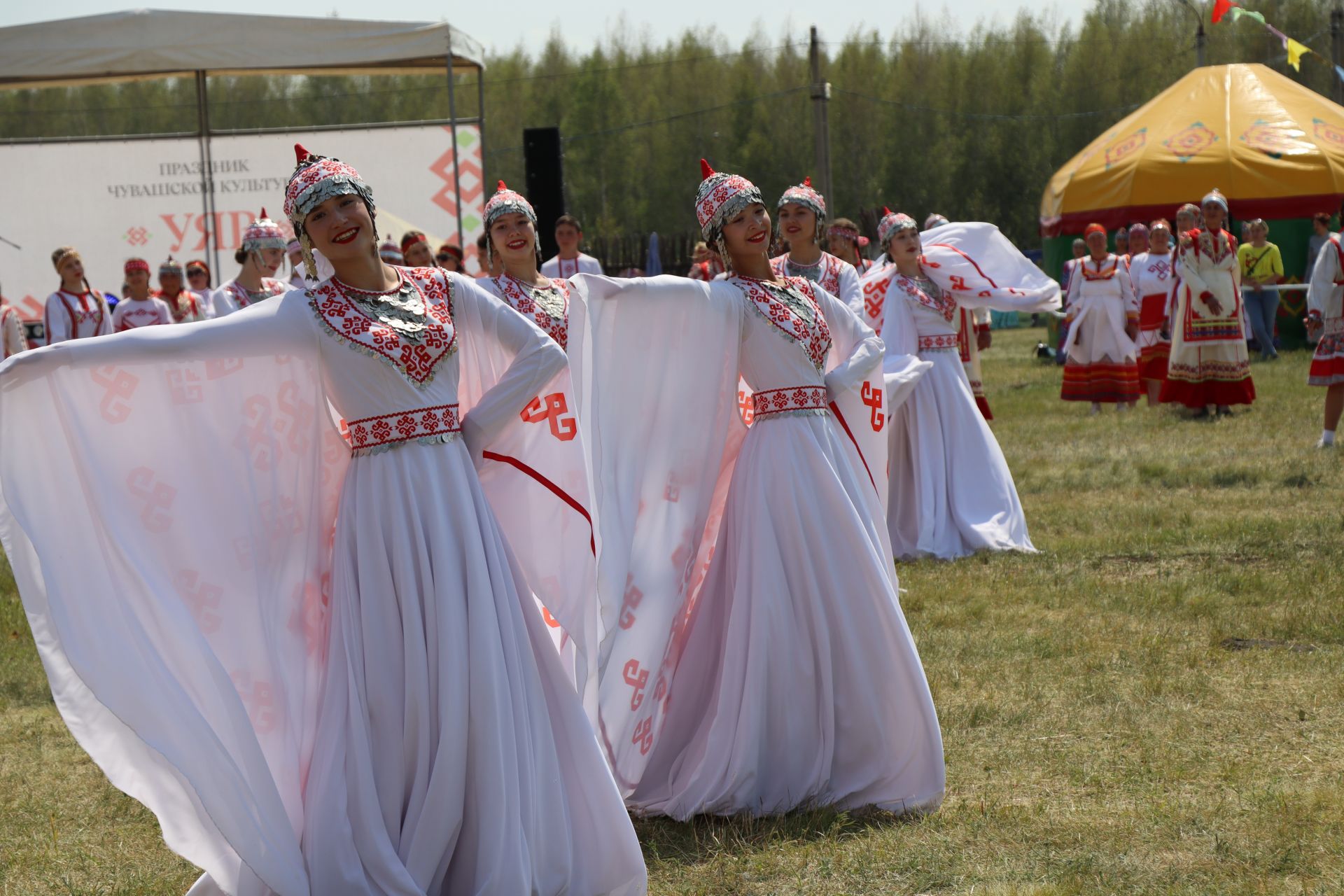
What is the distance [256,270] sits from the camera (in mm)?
7938

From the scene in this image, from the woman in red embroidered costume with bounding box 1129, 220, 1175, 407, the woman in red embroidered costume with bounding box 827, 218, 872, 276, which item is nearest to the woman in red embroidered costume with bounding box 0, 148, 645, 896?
the woman in red embroidered costume with bounding box 827, 218, 872, 276

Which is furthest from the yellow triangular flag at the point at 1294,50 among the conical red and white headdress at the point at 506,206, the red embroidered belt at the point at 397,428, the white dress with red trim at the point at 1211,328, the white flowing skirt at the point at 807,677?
the red embroidered belt at the point at 397,428

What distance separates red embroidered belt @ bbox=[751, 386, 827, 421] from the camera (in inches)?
178

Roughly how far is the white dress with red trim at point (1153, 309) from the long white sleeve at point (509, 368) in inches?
462

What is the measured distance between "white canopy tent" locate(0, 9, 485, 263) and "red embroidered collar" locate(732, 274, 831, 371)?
8.98 meters

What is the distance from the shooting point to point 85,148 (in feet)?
47.7

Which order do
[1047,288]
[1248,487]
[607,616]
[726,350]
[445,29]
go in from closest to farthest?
[607,616] < [726,350] < [1047,288] < [1248,487] < [445,29]

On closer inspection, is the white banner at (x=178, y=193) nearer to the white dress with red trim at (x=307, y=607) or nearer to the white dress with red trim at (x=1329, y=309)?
the white dress with red trim at (x=1329, y=309)

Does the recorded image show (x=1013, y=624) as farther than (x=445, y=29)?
No

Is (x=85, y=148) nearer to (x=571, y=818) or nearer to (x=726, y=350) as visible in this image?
(x=726, y=350)

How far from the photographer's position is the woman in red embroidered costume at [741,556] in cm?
431

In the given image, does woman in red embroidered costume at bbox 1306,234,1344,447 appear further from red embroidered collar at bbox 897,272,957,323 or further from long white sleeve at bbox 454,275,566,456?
long white sleeve at bbox 454,275,566,456

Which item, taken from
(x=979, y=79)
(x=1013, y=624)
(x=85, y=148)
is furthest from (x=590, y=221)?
(x=1013, y=624)

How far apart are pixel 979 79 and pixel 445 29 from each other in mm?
34302
